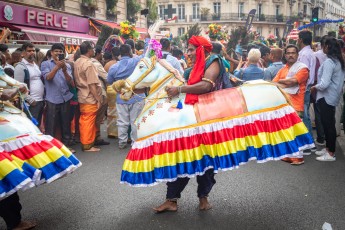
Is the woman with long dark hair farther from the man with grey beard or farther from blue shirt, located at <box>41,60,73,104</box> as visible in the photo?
the man with grey beard

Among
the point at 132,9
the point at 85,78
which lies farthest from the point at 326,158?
the point at 132,9

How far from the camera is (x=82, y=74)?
661cm

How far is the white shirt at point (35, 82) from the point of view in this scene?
21.0 ft

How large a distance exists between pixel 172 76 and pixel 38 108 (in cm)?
376

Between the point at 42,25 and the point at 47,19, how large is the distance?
389 mm

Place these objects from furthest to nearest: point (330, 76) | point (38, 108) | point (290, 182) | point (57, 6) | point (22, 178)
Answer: point (57, 6) < point (38, 108) < point (330, 76) < point (290, 182) < point (22, 178)

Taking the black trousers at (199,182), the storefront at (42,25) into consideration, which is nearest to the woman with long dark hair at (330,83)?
the black trousers at (199,182)

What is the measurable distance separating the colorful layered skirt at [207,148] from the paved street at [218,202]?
2.10 ft

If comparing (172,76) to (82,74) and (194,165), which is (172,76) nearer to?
(194,165)

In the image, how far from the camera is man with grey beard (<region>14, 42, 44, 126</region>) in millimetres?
6207

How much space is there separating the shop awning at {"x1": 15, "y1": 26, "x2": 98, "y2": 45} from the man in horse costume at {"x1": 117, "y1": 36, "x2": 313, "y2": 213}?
11651 millimetres

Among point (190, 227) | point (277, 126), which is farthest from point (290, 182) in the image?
point (190, 227)

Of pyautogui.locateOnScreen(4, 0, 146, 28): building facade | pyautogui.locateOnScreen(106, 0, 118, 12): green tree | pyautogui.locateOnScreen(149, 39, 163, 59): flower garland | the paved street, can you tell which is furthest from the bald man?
pyautogui.locateOnScreen(106, 0, 118, 12): green tree

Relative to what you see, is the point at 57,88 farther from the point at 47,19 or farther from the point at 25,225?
the point at 47,19
